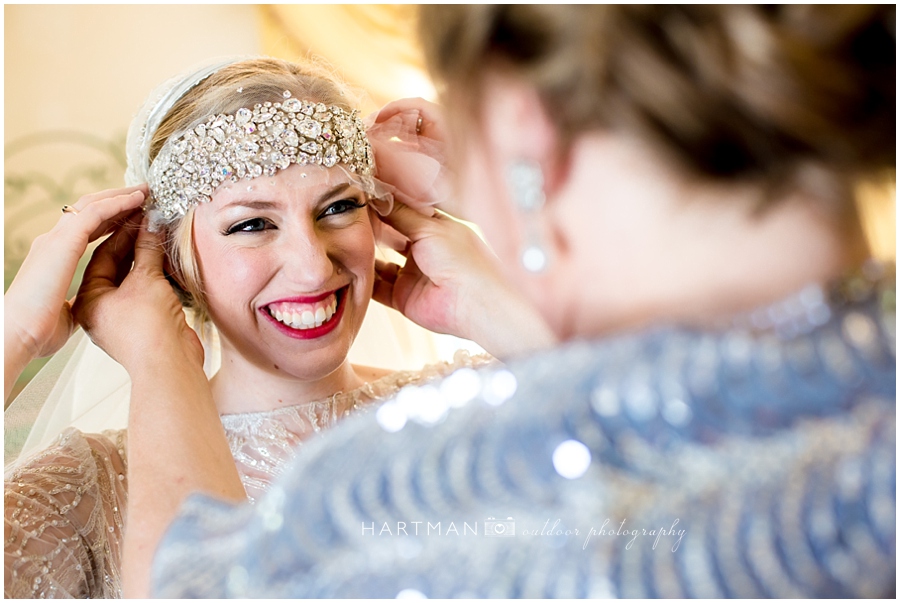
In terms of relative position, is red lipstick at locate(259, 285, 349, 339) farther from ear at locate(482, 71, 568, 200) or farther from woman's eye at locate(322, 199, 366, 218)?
ear at locate(482, 71, 568, 200)

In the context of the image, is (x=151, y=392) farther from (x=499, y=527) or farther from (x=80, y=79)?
(x=80, y=79)

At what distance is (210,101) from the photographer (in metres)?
1.35

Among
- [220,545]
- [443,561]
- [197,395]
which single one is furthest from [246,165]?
[443,561]

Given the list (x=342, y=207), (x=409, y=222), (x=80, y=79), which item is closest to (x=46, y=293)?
(x=342, y=207)

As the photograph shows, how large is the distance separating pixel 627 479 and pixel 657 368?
84 millimetres

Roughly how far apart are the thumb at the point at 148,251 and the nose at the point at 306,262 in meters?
0.22

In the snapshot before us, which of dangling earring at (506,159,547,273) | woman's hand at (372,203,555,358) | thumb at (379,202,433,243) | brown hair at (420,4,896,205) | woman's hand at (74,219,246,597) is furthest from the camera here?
thumb at (379,202,433,243)

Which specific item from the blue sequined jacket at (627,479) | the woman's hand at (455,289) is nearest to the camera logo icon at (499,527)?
the blue sequined jacket at (627,479)

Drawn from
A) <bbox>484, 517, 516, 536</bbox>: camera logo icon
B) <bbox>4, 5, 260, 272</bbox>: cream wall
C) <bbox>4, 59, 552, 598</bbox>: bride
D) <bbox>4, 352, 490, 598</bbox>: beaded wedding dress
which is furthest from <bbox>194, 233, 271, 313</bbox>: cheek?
<bbox>4, 5, 260, 272</bbox>: cream wall

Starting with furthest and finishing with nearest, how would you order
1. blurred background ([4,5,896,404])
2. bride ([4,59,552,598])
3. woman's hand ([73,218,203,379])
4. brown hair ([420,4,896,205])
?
blurred background ([4,5,896,404]) < bride ([4,59,552,598]) < woman's hand ([73,218,203,379]) < brown hair ([420,4,896,205])

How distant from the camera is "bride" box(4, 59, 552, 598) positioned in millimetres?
1271

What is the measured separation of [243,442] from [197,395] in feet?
1.55

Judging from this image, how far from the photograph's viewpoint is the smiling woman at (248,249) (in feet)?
4.18

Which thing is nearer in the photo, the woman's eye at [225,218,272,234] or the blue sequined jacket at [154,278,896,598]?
the blue sequined jacket at [154,278,896,598]
